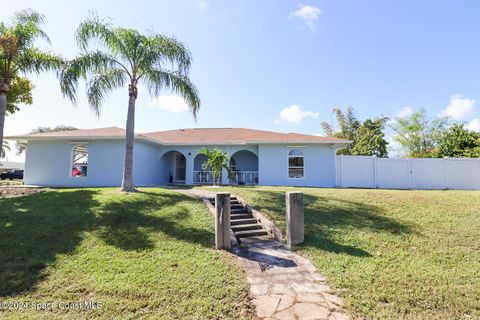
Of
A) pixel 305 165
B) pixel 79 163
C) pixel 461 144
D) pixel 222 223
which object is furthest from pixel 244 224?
pixel 461 144

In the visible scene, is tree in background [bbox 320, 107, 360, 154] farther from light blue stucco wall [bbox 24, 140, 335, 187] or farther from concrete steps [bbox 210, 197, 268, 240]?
concrete steps [bbox 210, 197, 268, 240]

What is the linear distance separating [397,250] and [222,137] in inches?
570

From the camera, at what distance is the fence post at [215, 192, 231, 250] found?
594 centimetres

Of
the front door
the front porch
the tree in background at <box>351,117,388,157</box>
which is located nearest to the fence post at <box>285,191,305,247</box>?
the front porch

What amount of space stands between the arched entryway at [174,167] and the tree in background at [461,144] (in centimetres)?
2117

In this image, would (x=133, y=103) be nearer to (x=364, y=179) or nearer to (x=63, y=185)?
(x=63, y=185)

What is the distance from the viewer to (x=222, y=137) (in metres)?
18.8

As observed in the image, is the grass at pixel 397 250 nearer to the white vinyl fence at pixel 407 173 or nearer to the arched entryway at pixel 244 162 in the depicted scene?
the white vinyl fence at pixel 407 173

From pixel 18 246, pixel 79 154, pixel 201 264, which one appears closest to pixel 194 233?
pixel 201 264

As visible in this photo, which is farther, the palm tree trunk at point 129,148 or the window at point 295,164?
the window at point 295,164

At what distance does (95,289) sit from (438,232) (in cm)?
820

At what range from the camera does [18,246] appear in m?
5.78

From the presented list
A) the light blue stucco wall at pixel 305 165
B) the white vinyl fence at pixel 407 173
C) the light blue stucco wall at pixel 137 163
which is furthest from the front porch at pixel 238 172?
the white vinyl fence at pixel 407 173

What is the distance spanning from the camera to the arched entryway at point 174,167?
1980cm
